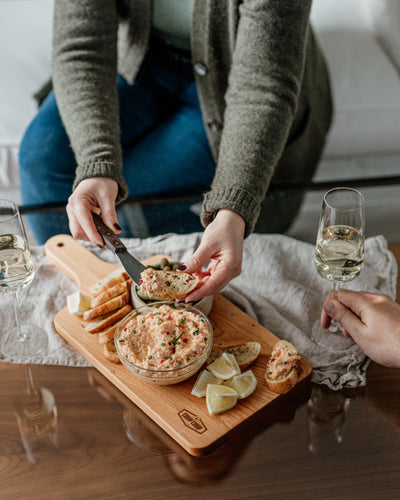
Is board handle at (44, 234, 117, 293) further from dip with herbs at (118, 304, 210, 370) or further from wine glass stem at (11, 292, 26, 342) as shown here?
dip with herbs at (118, 304, 210, 370)

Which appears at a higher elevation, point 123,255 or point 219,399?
point 123,255

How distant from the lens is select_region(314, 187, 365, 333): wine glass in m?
1.11

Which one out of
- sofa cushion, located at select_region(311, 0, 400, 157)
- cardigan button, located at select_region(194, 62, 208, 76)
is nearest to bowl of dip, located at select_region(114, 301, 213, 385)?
cardigan button, located at select_region(194, 62, 208, 76)

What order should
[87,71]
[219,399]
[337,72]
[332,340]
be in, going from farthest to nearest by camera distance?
[337,72] < [87,71] < [332,340] < [219,399]

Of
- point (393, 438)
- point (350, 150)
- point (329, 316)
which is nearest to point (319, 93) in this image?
point (350, 150)

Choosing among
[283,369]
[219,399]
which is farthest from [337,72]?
[219,399]

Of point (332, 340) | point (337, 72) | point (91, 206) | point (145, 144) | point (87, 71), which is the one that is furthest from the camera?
point (337, 72)

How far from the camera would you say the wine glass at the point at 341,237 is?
111 cm

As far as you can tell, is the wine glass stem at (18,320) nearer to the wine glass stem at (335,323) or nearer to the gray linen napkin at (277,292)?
the gray linen napkin at (277,292)

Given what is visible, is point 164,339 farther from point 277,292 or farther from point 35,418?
point 277,292

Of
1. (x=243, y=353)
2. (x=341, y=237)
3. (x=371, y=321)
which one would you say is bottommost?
(x=243, y=353)

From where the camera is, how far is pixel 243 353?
1152 mm

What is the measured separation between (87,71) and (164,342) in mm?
967

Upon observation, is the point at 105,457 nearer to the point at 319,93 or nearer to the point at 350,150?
the point at 319,93
